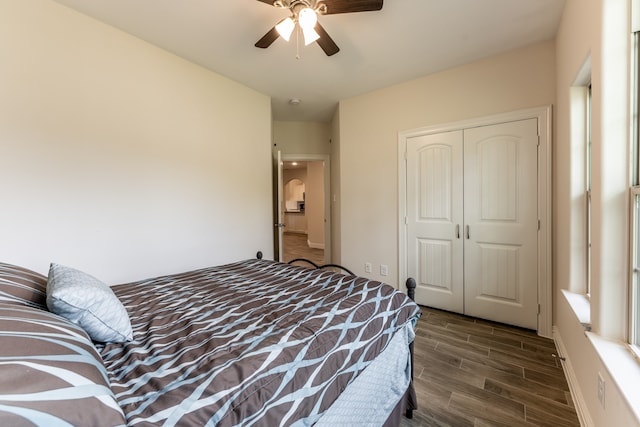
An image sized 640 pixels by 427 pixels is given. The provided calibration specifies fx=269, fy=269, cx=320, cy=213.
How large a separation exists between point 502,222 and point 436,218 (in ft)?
2.07

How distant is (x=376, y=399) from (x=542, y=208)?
234 centimetres

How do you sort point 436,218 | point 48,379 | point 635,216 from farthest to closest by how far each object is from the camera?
point 436,218
point 635,216
point 48,379

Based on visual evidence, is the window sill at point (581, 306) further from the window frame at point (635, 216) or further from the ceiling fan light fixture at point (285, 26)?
the ceiling fan light fixture at point (285, 26)

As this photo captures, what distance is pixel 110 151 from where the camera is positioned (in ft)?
7.26

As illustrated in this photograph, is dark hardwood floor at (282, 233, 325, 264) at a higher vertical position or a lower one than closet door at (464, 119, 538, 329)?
lower

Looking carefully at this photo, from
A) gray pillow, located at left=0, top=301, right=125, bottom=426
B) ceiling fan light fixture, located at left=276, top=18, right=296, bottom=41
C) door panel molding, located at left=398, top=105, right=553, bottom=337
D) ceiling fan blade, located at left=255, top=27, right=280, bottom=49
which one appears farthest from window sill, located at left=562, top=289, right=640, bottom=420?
ceiling fan blade, located at left=255, top=27, right=280, bottom=49

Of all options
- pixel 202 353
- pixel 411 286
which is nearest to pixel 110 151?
pixel 202 353

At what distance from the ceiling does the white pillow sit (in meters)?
2.04

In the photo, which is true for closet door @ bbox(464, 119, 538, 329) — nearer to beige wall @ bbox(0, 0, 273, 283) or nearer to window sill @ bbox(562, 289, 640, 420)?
window sill @ bbox(562, 289, 640, 420)

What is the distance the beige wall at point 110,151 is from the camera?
180cm

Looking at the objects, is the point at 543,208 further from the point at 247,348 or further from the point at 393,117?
the point at 247,348

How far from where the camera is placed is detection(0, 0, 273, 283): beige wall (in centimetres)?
180

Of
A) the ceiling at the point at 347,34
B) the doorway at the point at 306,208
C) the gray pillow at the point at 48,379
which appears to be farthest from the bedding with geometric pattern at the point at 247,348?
the doorway at the point at 306,208

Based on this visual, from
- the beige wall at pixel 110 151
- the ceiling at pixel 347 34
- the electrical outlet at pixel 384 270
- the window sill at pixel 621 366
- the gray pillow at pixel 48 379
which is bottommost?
the electrical outlet at pixel 384 270
